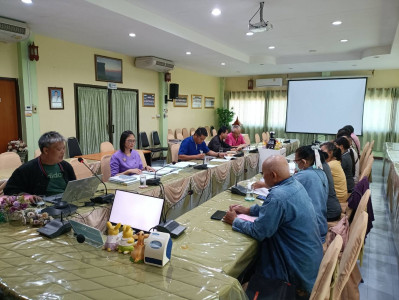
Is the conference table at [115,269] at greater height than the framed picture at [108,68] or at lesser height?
lesser

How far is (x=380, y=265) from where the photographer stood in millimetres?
2729

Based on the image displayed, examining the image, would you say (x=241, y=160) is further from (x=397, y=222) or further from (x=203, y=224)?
(x=203, y=224)

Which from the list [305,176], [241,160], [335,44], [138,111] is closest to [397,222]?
[305,176]

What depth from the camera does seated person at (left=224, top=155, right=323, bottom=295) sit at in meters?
1.57

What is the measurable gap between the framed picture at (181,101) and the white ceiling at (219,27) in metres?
1.76

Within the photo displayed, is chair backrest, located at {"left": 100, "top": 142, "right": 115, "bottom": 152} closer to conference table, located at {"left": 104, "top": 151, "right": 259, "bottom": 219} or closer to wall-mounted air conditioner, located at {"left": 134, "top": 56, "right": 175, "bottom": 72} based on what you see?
conference table, located at {"left": 104, "top": 151, "right": 259, "bottom": 219}

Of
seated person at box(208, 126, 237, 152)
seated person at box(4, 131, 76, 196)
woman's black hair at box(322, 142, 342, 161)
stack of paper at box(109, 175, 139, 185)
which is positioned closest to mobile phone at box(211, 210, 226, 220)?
stack of paper at box(109, 175, 139, 185)

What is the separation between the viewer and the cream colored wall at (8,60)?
4477 mm

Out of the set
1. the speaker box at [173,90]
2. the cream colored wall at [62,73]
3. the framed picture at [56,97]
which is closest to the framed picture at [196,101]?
the speaker box at [173,90]

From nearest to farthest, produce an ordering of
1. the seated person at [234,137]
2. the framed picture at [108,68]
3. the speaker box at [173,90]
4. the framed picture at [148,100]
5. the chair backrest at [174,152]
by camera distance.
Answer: the chair backrest at [174,152], the seated person at [234,137], the framed picture at [108,68], the framed picture at [148,100], the speaker box at [173,90]

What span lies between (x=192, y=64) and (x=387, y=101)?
602 cm

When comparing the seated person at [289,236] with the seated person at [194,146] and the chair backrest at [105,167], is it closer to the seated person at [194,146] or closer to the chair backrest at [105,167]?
the chair backrest at [105,167]

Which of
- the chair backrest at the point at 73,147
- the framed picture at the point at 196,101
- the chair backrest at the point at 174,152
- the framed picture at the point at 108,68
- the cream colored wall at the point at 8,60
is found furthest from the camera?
the framed picture at the point at 196,101

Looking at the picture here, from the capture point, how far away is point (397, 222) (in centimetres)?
298
